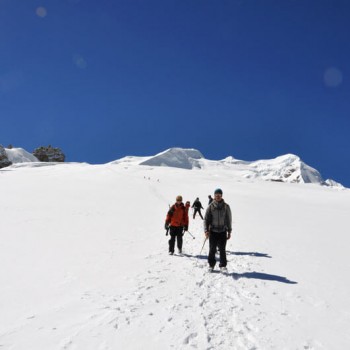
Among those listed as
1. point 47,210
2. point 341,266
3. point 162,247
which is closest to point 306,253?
point 341,266

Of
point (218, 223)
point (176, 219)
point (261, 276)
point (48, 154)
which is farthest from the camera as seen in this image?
point (48, 154)

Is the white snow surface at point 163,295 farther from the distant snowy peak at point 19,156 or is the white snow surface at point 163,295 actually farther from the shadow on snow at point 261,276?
the distant snowy peak at point 19,156

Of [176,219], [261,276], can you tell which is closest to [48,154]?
[176,219]

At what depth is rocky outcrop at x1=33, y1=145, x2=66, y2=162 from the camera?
145375mm

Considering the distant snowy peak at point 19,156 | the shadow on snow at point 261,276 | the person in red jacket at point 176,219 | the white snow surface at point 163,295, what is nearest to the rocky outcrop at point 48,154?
the distant snowy peak at point 19,156

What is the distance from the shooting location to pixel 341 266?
10.0m

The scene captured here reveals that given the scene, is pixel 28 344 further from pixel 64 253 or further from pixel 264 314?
pixel 64 253

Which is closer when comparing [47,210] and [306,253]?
[306,253]

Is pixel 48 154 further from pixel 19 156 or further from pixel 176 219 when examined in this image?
pixel 176 219

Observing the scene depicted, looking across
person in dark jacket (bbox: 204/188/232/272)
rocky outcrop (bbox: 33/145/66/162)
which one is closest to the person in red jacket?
person in dark jacket (bbox: 204/188/232/272)

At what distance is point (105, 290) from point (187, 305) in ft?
5.81

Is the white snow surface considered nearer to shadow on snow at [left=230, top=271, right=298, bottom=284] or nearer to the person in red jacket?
shadow on snow at [left=230, top=271, right=298, bottom=284]

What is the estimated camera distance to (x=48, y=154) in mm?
146875

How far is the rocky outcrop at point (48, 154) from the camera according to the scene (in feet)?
477
